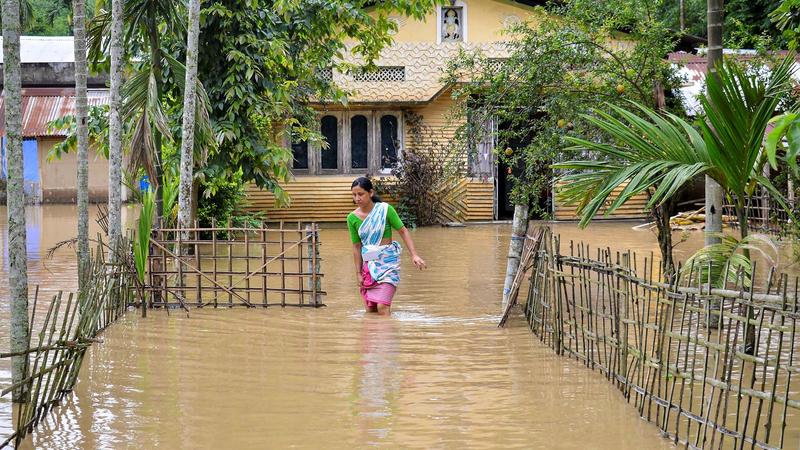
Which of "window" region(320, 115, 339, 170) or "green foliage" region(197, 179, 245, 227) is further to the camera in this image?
"window" region(320, 115, 339, 170)

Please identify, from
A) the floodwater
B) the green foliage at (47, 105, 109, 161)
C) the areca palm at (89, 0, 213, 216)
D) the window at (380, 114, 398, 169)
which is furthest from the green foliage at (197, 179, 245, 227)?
the floodwater

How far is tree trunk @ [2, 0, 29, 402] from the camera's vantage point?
5.58 meters

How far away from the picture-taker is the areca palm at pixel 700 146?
21.9ft

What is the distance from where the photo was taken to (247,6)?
14.5 meters

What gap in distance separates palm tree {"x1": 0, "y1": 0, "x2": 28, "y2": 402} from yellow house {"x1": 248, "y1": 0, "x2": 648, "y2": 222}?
54.3 feet

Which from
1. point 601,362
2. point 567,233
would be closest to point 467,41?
point 567,233

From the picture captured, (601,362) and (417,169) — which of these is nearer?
(601,362)

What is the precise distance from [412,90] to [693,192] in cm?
683

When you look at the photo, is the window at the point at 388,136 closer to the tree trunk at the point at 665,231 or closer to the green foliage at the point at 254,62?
the green foliage at the point at 254,62

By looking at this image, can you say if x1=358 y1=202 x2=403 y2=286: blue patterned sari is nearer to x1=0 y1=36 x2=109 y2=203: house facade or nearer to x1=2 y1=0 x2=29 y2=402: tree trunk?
x1=2 y1=0 x2=29 y2=402: tree trunk

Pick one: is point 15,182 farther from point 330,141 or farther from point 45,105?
point 45,105

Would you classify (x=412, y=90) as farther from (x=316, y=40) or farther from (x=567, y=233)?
(x=316, y=40)

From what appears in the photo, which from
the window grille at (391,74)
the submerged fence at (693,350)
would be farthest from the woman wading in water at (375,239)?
the window grille at (391,74)

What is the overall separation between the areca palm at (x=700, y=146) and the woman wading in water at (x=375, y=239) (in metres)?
2.52
